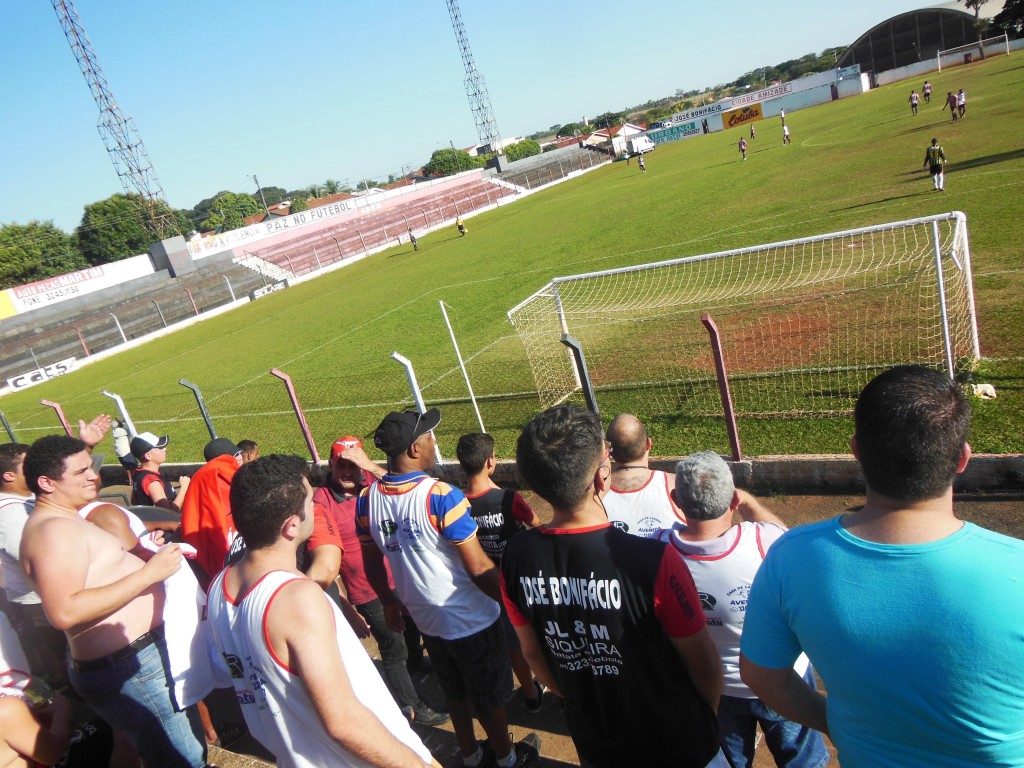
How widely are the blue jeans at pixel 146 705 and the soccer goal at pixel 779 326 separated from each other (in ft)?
19.9

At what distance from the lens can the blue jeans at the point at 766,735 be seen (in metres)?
2.73

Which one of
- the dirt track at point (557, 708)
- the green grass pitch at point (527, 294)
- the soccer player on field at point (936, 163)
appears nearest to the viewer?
the dirt track at point (557, 708)

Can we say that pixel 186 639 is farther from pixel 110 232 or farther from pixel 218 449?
pixel 110 232

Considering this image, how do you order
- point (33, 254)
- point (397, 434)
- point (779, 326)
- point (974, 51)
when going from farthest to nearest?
point (974, 51) → point (33, 254) → point (779, 326) → point (397, 434)

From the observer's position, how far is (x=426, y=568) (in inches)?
132

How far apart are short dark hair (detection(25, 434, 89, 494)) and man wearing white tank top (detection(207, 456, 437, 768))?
4.99 ft

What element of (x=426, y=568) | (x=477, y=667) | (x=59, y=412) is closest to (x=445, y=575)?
(x=426, y=568)

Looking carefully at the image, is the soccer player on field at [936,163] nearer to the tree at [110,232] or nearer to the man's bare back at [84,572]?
the man's bare back at [84,572]

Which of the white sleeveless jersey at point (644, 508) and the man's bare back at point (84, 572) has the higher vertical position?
the man's bare back at point (84, 572)

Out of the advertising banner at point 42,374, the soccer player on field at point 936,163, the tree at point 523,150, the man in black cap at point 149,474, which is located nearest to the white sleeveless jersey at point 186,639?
the man in black cap at point 149,474

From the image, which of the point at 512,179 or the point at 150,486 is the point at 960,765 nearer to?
the point at 150,486

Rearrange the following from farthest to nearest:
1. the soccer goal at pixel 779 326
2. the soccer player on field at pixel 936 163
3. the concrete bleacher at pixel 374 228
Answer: the concrete bleacher at pixel 374 228 → the soccer player on field at pixel 936 163 → the soccer goal at pixel 779 326

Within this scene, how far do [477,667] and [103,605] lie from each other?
1.79 meters

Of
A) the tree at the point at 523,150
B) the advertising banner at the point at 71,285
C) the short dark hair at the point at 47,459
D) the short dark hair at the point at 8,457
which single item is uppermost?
the tree at the point at 523,150
